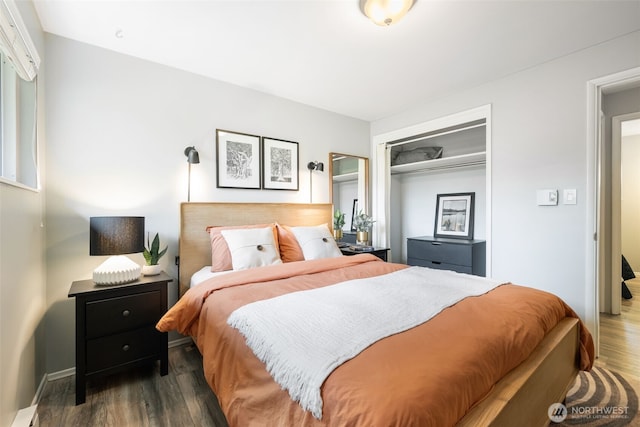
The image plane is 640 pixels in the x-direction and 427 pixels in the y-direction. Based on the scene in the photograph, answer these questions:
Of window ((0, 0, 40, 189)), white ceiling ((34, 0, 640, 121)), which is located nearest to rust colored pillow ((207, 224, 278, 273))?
window ((0, 0, 40, 189))

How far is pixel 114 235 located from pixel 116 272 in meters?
0.25

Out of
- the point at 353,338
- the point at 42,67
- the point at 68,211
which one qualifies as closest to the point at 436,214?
the point at 353,338

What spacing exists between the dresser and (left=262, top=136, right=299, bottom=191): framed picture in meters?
1.79

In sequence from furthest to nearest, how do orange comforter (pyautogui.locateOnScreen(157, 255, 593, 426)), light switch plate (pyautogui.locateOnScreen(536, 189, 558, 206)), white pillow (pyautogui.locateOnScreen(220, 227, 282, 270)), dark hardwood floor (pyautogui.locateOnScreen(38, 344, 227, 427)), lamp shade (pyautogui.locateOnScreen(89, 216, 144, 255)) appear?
light switch plate (pyautogui.locateOnScreen(536, 189, 558, 206)) < white pillow (pyautogui.locateOnScreen(220, 227, 282, 270)) < lamp shade (pyautogui.locateOnScreen(89, 216, 144, 255)) < dark hardwood floor (pyautogui.locateOnScreen(38, 344, 227, 427)) < orange comforter (pyautogui.locateOnScreen(157, 255, 593, 426))

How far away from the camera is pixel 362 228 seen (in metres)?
3.72

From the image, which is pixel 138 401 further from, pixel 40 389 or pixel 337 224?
pixel 337 224

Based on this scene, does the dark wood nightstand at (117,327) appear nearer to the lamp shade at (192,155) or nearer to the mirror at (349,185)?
the lamp shade at (192,155)

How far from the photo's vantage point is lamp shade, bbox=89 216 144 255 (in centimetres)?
180

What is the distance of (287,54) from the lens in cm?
225

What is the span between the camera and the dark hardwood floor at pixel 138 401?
153 centimetres

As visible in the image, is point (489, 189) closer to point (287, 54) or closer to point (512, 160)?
point (512, 160)

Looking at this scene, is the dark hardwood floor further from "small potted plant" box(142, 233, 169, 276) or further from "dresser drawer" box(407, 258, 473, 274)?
"dresser drawer" box(407, 258, 473, 274)

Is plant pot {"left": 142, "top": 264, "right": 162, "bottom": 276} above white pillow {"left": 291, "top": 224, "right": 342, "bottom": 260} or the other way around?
the other way around

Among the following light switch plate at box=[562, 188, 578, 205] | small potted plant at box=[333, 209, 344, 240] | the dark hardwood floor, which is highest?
light switch plate at box=[562, 188, 578, 205]
